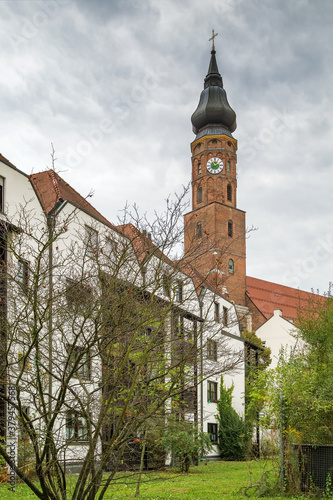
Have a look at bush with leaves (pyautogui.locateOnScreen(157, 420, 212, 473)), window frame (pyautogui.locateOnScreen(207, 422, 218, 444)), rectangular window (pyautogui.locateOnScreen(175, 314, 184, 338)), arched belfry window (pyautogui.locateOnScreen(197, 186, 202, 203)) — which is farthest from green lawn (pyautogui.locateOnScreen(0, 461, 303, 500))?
arched belfry window (pyautogui.locateOnScreen(197, 186, 202, 203))

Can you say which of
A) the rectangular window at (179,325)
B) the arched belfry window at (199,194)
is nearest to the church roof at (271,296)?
the arched belfry window at (199,194)

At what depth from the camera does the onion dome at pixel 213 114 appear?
69.6m

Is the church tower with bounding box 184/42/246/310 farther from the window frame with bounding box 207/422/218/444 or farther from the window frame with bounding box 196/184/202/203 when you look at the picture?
the window frame with bounding box 207/422/218/444

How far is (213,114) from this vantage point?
229ft

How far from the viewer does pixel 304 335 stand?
2189 cm

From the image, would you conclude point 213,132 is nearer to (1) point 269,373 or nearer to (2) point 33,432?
(1) point 269,373

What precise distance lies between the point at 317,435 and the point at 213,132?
2354 inches

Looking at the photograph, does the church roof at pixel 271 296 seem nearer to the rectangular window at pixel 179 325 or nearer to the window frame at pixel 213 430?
the window frame at pixel 213 430

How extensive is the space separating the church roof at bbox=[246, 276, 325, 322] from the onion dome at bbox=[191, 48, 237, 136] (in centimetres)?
1963

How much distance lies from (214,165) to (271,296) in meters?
18.6

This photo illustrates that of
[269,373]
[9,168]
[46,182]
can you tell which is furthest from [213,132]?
[269,373]

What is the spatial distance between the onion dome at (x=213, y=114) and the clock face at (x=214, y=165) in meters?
3.49

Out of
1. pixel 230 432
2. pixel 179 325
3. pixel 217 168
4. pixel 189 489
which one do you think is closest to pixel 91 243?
pixel 179 325

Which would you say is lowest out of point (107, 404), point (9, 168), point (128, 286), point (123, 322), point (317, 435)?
point (317, 435)
